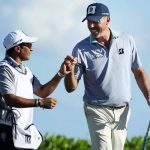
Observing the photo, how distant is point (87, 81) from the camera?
10.5 meters

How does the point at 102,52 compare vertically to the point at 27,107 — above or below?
above

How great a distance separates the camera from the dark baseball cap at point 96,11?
10.5 metres

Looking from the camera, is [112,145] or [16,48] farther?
[112,145]

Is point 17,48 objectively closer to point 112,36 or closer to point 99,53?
point 99,53

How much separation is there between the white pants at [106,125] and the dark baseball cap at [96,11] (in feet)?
3.34

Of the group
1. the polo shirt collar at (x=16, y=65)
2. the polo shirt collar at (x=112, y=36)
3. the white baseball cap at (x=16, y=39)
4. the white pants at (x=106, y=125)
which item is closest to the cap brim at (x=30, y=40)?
the white baseball cap at (x=16, y=39)

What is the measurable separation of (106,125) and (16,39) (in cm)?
177

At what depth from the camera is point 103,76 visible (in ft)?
34.4

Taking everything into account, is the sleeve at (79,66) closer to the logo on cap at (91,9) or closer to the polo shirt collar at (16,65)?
the logo on cap at (91,9)

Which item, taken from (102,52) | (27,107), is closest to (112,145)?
(102,52)

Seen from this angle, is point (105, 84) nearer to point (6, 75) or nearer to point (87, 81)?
point (87, 81)

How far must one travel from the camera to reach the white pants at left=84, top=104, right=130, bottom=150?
10562 millimetres

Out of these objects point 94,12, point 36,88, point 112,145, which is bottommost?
point 112,145

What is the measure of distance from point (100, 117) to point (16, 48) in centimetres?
161
